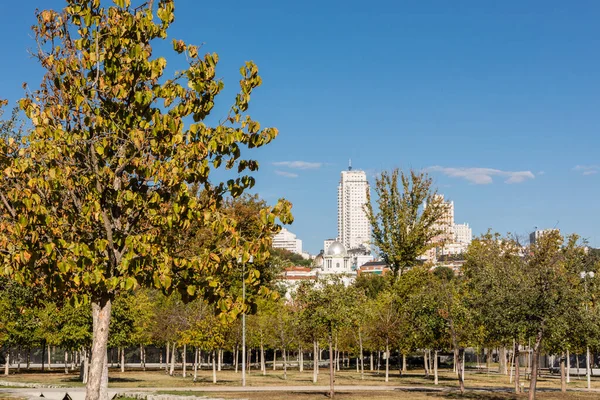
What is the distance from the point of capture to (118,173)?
47.4 feet

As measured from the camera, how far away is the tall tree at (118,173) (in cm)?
1232

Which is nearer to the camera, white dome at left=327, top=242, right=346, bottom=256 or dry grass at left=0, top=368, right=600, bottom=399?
dry grass at left=0, top=368, right=600, bottom=399

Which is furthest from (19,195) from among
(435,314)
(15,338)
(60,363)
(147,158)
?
(60,363)

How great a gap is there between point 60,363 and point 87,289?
86316mm

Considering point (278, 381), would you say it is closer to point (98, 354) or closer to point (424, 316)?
point (424, 316)

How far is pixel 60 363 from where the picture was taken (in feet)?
308

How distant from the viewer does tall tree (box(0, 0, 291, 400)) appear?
1232cm

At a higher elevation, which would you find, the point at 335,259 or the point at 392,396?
the point at 335,259

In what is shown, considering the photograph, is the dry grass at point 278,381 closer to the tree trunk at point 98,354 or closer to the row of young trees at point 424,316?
the row of young trees at point 424,316

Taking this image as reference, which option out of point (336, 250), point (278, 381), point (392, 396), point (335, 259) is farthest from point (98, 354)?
point (336, 250)

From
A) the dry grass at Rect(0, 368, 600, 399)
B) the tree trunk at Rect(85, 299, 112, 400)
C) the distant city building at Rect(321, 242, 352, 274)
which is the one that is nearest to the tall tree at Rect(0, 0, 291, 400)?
the tree trunk at Rect(85, 299, 112, 400)

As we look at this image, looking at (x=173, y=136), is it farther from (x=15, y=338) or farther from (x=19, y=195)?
(x=15, y=338)

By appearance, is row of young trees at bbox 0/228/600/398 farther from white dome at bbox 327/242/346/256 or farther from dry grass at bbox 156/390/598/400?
white dome at bbox 327/242/346/256

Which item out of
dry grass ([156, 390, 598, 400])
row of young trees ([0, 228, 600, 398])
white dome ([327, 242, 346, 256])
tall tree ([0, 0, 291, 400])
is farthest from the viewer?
white dome ([327, 242, 346, 256])
